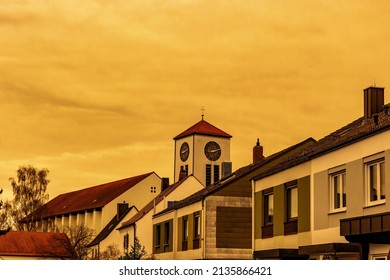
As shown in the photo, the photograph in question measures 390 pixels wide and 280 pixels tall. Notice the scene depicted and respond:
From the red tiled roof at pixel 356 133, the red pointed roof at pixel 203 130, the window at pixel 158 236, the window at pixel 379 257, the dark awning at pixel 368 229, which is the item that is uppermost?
the red pointed roof at pixel 203 130

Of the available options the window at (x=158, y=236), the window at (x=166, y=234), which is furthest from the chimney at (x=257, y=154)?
the window at (x=158, y=236)

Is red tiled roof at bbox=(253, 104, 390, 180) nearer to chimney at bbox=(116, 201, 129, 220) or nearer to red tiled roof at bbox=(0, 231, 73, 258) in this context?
chimney at bbox=(116, 201, 129, 220)

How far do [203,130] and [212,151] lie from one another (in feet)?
13.4

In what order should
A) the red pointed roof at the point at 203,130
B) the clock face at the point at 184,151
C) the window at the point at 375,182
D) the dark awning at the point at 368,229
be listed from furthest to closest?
the red pointed roof at the point at 203,130
the clock face at the point at 184,151
the window at the point at 375,182
the dark awning at the point at 368,229

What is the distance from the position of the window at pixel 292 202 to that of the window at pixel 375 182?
588 cm

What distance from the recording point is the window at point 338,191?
82.2ft

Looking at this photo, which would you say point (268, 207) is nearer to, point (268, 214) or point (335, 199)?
point (268, 214)

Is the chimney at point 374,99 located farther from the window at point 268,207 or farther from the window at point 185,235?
the window at point 185,235

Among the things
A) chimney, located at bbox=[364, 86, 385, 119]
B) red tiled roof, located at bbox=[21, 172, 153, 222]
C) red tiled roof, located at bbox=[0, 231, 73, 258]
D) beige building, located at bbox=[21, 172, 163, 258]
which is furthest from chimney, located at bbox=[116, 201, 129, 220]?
chimney, located at bbox=[364, 86, 385, 119]

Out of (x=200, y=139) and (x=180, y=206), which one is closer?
(x=180, y=206)
